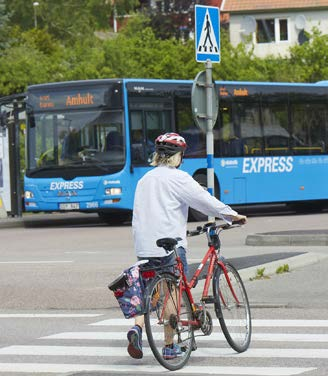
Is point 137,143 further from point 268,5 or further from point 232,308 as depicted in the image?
point 268,5

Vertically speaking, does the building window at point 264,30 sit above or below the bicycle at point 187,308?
above

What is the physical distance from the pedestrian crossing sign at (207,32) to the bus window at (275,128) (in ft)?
44.4

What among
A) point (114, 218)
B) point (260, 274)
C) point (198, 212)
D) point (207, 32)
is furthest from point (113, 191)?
point (260, 274)

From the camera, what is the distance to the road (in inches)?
377

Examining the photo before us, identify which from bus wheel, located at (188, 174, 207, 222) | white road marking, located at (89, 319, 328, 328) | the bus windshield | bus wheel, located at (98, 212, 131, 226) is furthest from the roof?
white road marking, located at (89, 319, 328, 328)

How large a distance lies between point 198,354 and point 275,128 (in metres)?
21.1

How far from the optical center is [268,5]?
271ft

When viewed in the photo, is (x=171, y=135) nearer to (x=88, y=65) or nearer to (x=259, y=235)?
(x=259, y=235)

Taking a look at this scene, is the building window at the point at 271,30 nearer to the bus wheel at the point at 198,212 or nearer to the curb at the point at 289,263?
the bus wheel at the point at 198,212

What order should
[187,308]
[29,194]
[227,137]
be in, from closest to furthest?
[187,308]
[29,194]
[227,137]

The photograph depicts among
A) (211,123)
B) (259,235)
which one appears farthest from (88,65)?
(211,123)

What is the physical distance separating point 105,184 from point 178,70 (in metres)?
30.0

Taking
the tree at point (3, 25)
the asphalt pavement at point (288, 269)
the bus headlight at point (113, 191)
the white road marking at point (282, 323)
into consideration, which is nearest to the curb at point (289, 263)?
the asphalt pavement at point (288, 269)

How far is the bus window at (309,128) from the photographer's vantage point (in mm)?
31375
